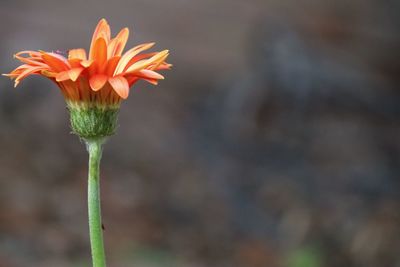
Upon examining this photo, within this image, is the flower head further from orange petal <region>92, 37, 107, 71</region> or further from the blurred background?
the blurred background

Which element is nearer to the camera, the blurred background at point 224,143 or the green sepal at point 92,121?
the green sepal at point 92,121

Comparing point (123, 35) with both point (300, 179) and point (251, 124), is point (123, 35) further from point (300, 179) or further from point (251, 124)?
point (251, 124)

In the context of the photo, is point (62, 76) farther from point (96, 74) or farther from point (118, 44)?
point (118, 44)

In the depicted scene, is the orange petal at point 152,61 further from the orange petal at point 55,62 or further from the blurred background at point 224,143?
the blurred background at point 224,143

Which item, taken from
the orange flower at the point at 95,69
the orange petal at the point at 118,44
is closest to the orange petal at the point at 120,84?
the orange flower at the point at 95,69

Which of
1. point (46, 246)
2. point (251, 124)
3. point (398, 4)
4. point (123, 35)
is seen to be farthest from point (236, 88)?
point (123, 35)

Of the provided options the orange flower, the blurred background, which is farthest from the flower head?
the blurred background

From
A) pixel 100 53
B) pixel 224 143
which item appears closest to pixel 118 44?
pixel 100 53
